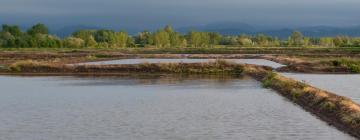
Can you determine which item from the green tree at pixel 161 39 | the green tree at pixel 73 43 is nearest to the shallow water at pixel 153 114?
the green tree at pixel 73 43

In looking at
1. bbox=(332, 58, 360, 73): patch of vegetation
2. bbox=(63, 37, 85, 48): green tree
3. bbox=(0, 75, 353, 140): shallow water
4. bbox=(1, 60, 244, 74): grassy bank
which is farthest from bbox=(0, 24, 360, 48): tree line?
bbox=(0, 75, 353, 140): shallow water

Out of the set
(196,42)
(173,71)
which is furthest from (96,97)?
(196,42)

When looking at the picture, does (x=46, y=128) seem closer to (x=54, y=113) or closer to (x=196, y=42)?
(x=54, y=113)

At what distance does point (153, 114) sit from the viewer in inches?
639

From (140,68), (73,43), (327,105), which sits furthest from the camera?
(73,43)

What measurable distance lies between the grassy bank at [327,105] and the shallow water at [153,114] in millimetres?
309

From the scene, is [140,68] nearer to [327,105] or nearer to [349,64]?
[349,64]

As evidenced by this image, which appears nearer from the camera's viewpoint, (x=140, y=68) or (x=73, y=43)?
(x=140, y=68)

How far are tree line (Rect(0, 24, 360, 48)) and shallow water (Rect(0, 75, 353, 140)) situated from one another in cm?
7166

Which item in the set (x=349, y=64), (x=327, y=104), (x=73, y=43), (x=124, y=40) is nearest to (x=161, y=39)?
(x=124, y=40)

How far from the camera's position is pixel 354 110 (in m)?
14.2

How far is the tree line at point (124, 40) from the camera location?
98.1m

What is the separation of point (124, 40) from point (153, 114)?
10051cm

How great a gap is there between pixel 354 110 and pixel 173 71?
23.5 metres
